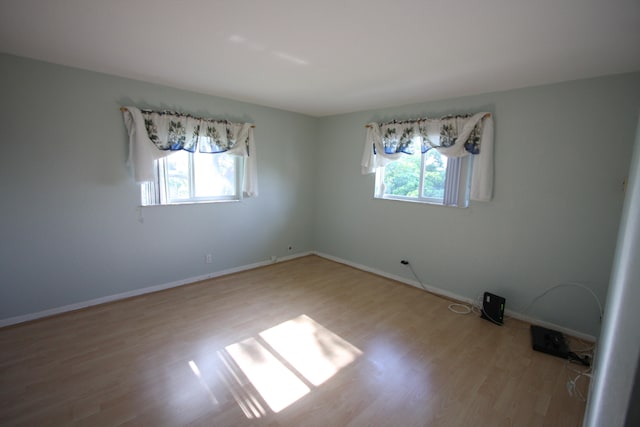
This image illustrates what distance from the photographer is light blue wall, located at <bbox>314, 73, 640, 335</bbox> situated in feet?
7.92

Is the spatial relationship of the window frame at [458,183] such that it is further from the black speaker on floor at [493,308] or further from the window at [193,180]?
the window at [193,180]

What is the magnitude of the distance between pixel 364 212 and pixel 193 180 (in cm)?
244

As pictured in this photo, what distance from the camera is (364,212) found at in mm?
4254

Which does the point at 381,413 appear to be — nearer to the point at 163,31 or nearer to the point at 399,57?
the point at 399,57

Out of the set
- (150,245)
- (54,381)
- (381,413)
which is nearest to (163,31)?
(150,245)

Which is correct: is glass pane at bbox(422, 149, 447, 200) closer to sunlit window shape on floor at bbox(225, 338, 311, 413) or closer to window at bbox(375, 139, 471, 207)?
window at bbox(375, 139, 471, 207)

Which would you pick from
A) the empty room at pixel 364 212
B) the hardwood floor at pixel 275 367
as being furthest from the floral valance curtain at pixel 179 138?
the hardwood floor at pixel 275 367

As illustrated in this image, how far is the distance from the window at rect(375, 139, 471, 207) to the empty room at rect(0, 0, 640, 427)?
1.0 inches

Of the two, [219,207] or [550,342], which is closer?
[550,342]

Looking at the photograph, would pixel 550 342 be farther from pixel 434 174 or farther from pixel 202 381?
pixel 202 381

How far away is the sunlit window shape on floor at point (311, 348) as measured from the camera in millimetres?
2129

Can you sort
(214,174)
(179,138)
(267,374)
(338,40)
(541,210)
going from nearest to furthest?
(338,40) → (267,374) → (541,210) → (179,138) → (214,174)

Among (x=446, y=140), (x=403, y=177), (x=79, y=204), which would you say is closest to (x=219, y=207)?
(x=79, y=204)

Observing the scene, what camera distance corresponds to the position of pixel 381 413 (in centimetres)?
174
